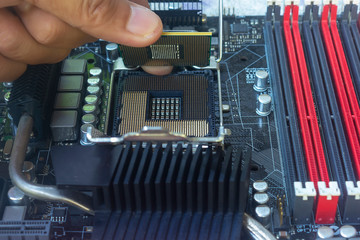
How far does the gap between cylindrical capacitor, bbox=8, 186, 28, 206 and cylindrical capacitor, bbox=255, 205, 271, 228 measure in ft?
4.61

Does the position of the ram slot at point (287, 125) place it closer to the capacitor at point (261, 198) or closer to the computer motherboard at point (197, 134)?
the computer motherboard at point (197, 134)

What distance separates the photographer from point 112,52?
417 centimetres

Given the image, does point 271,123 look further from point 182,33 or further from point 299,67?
point 182,33

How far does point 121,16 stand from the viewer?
10.2 ft

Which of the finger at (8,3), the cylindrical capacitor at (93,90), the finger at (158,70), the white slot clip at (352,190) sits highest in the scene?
the finger at (8,3)

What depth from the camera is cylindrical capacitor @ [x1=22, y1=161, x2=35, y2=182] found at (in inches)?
136

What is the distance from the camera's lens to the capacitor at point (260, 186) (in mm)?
3275

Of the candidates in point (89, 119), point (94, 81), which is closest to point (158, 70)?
point (94, 81)

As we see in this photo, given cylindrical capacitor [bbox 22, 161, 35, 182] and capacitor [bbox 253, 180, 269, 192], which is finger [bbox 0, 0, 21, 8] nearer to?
cylindrical capacitor [bbox 22, 161, 35, 182]

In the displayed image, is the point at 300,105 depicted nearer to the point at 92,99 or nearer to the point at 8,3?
the point at 92,99

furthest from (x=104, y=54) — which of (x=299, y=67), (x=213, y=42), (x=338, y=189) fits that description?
(x=338, y=189)

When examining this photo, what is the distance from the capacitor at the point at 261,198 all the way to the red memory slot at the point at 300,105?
29 centimetres

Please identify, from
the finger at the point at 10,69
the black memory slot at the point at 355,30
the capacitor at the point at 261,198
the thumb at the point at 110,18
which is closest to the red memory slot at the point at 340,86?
the black memory slot at the point at 355,30

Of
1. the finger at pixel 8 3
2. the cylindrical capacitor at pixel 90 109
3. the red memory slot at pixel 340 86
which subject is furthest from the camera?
the cylindrical capacitor at pixel 90 109
